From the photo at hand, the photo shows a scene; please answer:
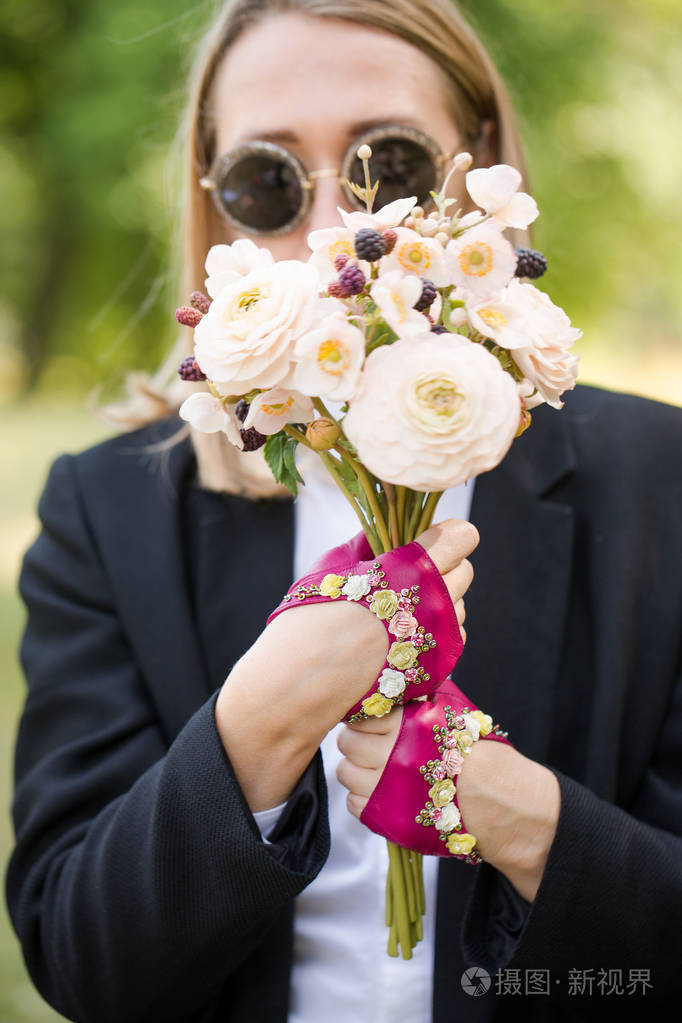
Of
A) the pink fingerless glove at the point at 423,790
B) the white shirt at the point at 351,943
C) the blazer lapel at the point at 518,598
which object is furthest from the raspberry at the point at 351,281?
the white shirt at the point at 351,943

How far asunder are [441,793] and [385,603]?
13.9 inches

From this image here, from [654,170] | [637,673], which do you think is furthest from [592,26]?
[637,673]

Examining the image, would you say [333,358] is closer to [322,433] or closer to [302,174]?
[322,433]

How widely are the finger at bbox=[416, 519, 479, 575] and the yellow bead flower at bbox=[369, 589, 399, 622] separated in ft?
0.29

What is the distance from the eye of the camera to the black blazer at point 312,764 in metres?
1.65

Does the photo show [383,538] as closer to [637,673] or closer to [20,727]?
[637,673]

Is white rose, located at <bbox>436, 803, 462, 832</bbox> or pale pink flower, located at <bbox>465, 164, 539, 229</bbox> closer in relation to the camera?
pale pink flower, located at <bbox>465, 164, 539, 229</bbox>

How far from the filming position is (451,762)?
4.98 feet

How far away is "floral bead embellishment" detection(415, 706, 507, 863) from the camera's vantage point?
151 cm

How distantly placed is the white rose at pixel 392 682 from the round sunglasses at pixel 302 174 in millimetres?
1107

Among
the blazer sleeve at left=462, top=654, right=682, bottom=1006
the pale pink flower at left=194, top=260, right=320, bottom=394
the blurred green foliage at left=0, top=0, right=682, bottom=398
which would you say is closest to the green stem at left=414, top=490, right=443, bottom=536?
the pale pink flower at left=194, top=260, right=320, bottom=394

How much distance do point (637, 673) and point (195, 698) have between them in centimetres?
99

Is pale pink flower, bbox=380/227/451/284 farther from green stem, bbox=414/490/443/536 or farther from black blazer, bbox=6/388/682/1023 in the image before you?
black blazer, bbox=6/388/682/1023

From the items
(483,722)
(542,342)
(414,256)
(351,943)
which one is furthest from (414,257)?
(351,943)
